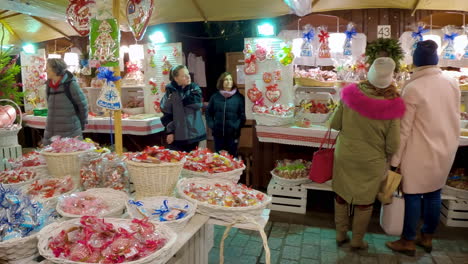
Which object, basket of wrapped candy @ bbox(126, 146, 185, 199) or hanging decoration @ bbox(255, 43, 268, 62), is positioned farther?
hanging decoration @ bbox(255, 43, 268, 62)

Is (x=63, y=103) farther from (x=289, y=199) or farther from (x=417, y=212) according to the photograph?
(x=417, y=212)

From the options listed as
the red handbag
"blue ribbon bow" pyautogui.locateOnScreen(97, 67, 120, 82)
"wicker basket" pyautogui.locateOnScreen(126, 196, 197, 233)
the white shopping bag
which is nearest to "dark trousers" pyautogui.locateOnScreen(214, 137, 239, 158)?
the red handbag

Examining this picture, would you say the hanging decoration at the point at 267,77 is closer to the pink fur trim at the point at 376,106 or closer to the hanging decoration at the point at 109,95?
the pink fur trim at the point at 376,106

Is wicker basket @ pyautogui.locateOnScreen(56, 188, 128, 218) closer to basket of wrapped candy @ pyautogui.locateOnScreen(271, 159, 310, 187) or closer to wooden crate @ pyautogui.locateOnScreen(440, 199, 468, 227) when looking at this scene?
basket of wrapped candy @ pyautogui.locateOnScreen(271, 159, 310, 187)

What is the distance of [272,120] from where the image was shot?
14.5 feet

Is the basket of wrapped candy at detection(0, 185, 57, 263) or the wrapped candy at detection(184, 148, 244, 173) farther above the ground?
the wrapped candy at detection(184, 148, 244, 173)

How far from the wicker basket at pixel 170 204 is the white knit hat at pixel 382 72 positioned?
1.88 metres

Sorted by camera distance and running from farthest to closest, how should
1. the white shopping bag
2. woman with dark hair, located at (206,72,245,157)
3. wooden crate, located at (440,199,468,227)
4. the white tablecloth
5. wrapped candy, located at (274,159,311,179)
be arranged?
1. the white tablecloth
2. woman with dark hair, located at (206,72,245,157)
3. wrapped candy, located at (274,159,311,179)
4. wooden crate, located at (440,199,468,227)
5. the white shopping bag

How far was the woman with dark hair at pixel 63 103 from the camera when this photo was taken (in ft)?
13.6

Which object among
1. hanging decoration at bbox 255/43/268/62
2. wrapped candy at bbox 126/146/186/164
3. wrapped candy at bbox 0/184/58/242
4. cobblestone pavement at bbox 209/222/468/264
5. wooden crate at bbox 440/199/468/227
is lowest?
cobblestone pavement at bbox 209/222/468/264

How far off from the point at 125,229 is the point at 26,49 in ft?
24.2

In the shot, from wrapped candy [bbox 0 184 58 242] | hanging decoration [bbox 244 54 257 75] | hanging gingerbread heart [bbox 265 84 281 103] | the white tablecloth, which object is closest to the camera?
wrapped candy [bbox 0 184 58 242]

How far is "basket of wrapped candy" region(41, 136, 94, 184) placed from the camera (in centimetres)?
254

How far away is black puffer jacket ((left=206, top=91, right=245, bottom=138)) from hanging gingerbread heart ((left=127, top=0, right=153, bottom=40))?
7.14 feet
